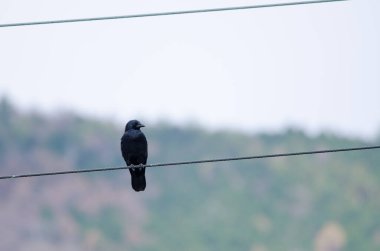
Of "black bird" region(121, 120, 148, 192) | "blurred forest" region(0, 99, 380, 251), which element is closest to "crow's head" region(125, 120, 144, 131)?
"black bird" region(121, 120, 148, 192)

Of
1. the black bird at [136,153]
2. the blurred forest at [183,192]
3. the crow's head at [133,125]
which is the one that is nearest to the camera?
the black bird at [136,153]

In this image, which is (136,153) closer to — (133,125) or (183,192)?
(133,125)

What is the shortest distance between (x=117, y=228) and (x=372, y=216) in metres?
11.9

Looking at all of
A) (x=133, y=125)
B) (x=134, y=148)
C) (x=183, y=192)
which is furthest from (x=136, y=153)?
(x=183, y=192)

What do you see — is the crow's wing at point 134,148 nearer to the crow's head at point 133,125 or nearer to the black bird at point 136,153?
the black bird at point 136,153

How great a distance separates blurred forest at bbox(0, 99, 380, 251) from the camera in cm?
7238

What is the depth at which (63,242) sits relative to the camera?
71438 mm

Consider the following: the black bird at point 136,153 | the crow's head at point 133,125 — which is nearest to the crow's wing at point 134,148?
the black bird at point 136,153

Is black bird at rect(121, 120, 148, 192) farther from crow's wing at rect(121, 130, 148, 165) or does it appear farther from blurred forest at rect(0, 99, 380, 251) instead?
blurred forest at rect(0, 99, 380, 251)

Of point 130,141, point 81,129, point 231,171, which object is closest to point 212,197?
point 231,171

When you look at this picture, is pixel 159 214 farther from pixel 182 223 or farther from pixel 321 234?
pixel 321 234

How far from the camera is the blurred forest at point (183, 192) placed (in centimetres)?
7238

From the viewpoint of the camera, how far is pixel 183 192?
78625mm

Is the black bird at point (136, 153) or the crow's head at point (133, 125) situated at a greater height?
the crow's head at point (133, 125)
